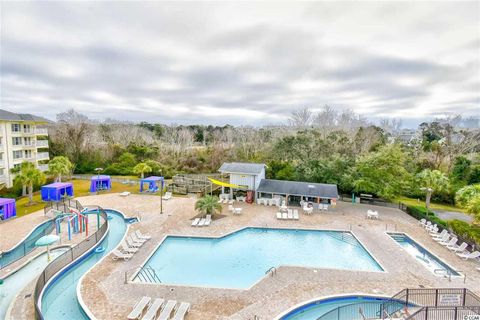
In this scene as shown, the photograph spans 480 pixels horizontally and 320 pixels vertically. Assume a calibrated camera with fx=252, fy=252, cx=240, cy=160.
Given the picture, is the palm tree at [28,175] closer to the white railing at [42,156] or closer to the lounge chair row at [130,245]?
the white railing at [42,156]

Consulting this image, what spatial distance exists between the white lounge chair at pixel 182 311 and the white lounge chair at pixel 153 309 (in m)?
0.90

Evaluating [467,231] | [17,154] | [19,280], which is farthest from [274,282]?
[17,154]

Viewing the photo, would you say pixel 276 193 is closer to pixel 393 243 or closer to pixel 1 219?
pixel 393 243

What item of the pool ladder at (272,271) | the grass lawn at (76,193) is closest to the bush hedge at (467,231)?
the pool ladder at (272,271)

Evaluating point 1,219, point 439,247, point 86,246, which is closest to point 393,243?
point 439,247

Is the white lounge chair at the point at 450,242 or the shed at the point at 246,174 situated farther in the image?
the shed at the point at 246,174

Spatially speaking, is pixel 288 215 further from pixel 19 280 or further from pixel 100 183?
pixel 100 183

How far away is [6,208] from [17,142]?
16.7m

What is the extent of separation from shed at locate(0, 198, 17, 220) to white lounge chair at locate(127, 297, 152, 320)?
64.4ft

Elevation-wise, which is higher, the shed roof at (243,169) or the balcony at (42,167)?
the shed roof at (243,169)

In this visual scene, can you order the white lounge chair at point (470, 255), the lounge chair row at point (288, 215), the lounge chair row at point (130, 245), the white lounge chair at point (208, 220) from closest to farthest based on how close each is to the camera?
the lounge chair row at point (130, 245) → the white lounge chair at point (470, 255) → the white lounge chair at point (208, 220) → the lounge chair row at point (288, 215)

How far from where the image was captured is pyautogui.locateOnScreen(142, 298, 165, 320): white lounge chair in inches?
413

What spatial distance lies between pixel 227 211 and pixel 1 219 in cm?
2026

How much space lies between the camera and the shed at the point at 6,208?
73.5ft
